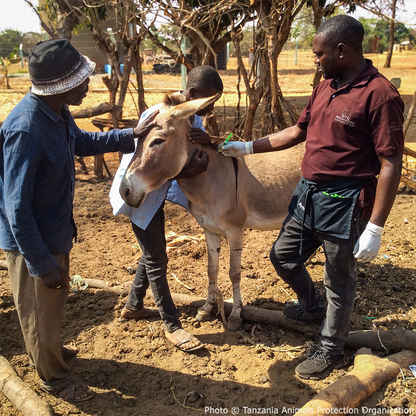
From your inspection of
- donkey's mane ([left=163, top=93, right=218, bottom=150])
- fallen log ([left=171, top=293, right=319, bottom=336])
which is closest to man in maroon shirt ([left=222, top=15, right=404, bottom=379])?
fallen log ([left=171, top=293, right=319, bottom=336])

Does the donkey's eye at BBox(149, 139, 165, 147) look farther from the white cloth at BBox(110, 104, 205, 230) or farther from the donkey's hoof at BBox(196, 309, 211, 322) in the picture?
the donkey's hoof at BBox(196, 309, 211, 322)

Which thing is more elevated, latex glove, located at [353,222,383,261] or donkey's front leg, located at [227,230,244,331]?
latex glove, located at [353,222,383,261]

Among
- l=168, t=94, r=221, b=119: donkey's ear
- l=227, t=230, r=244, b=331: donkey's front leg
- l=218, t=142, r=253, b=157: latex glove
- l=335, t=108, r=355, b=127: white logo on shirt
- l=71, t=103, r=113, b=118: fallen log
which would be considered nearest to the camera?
l=335, t=108, r=355, b=127: white logo on shirt

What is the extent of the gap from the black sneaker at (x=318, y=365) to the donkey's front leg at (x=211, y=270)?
112 centimetres

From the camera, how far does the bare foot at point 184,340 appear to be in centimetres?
368

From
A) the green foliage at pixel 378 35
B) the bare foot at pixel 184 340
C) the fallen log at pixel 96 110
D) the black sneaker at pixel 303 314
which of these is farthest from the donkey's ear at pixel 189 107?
the green foliage at pixel 378 35

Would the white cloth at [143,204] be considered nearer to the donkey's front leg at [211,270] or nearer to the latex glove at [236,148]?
the latex glove at [236,148]

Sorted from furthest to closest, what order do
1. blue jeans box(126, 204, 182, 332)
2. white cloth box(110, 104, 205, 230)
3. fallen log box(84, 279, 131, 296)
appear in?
fallen log box(84, 279, 131, 296) → blue jeans box(126, 204, 182, 332) → white cloth box(110, 104, 205, 230)

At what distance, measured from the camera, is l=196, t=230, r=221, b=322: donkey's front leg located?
417cm

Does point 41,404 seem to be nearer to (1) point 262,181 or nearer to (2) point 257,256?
(1) point 262,181

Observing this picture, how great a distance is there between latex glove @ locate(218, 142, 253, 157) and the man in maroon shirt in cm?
44

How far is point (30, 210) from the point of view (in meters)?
2.58

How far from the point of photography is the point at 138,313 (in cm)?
416

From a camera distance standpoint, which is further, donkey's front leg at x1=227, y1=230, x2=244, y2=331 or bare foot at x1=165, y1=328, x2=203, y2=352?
donkey's front leg at x1=227, y1=230, x2=244, y2=331
